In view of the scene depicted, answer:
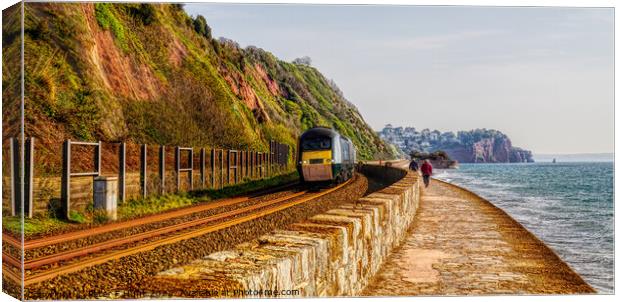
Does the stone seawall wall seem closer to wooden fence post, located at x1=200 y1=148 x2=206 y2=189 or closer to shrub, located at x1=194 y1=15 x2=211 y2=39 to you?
wooden fence post, located at x1=200 y1=148 x2=206 y2=189

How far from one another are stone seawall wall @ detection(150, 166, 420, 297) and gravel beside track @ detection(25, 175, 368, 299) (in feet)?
1.21

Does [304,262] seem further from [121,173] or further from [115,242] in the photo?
[121,173]

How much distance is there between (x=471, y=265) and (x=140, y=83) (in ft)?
59.0

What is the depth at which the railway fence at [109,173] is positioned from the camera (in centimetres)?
825

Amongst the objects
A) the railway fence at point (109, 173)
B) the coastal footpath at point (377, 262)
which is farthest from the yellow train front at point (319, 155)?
the coastal footpath at point (377, 262)

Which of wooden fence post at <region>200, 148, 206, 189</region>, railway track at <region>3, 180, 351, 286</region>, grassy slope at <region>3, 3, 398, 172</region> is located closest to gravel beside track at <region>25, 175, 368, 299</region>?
railway track at <region>3, 180, 351, 286</region>

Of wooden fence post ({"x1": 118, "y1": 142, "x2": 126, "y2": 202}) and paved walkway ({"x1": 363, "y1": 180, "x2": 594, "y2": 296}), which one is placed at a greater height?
wooden fence post ({"x1": 118, "y1": 142, "x2": 126, "y2": 202})

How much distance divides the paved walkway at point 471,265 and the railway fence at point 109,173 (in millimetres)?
4634

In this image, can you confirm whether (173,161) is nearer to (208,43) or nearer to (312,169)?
(312,169)

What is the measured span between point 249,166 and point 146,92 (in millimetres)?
6224

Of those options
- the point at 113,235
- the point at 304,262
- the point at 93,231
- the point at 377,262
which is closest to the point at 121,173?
the point at 93,231

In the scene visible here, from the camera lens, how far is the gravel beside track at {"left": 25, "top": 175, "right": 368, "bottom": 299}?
16.3 ft

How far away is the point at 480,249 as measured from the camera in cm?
882

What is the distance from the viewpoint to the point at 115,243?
8.20 m
